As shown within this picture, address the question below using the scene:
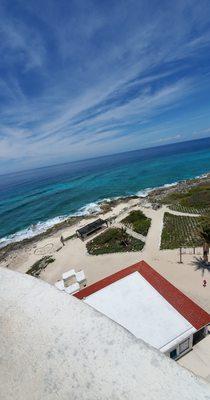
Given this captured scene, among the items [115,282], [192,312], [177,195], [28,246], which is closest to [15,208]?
[28,246]

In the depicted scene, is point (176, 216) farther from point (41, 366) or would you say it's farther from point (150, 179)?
point (150, 179)

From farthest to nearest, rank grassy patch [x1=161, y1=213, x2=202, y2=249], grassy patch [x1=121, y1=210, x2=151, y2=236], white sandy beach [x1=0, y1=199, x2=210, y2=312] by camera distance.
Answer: grassy patch [x1=121, y1=210, x2=151, y2=236] → grassy patch [x1=161, y1=213, x2=202, y2=249] → white sandy beach [x1=0, y1=199, x2=210, y2=312]

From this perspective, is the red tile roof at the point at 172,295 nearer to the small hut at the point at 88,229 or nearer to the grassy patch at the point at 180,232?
the grassy patch at the point at 180,232

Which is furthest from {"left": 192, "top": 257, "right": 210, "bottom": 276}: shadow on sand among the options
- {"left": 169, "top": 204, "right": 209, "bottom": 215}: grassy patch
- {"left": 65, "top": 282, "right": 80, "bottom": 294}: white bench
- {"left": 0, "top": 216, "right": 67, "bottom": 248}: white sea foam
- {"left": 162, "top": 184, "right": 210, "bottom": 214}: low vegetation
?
{"left": 0, "top": 216, "right": 67, "bottom": 248}: white sea foam

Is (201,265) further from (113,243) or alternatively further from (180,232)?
(113,243)

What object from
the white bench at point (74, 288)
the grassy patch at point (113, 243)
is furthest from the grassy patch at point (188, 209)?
the white bench at point (74, 288)

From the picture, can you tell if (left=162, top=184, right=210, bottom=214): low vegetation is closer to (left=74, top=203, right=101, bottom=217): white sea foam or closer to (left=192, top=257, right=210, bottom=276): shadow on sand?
(left=74, top=203, right=101, bottom=217): white sea foam
